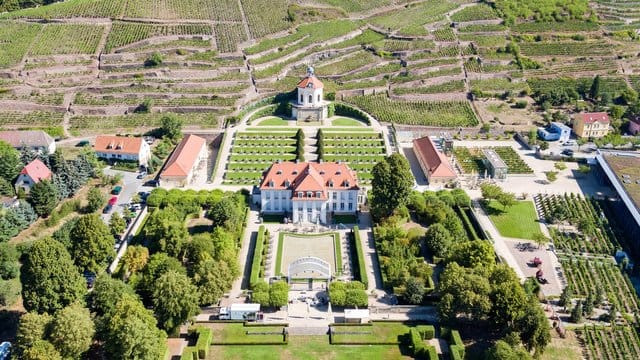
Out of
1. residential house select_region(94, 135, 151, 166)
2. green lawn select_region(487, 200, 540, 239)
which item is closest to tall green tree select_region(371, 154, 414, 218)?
green lawn select_region(487, 200, 540, 239)

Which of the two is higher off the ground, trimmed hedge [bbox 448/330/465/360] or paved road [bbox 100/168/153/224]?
paved road [bbox 100/168/153/224]

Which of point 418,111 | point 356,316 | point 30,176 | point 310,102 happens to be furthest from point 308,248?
point 418,111

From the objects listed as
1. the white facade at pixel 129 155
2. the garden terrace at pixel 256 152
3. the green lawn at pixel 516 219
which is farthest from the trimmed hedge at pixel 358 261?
the white facade at pixel 129 155

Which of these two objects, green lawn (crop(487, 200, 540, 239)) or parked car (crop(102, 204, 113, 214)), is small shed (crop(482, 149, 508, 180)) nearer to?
green lawn (crop(487, 200, 540, 239))

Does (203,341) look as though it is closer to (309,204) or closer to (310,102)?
(309,204)

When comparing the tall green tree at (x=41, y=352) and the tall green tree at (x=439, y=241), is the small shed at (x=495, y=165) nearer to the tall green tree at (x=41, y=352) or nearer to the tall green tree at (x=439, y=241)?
the tall green tree at (x=439, y=241)

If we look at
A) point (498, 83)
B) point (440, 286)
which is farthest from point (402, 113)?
point (440, 286)
